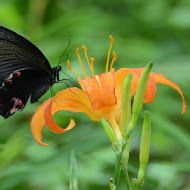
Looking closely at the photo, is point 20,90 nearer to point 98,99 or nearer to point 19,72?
point 19,72

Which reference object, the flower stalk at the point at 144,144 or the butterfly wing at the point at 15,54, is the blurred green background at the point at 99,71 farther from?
the flower stalk at the point at 144,144

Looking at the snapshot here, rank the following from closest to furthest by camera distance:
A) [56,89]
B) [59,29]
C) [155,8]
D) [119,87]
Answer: [119,87], [56,89], [59,29], [155,8]

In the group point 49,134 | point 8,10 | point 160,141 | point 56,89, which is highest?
point 8,10

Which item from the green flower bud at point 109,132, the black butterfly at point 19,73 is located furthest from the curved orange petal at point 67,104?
the black butterfly at point 19,73

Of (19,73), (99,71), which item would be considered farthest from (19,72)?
(99,71)

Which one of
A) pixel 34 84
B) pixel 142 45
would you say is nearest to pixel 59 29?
pixel 142 45

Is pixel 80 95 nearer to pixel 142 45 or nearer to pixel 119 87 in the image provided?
pixel 119 87
